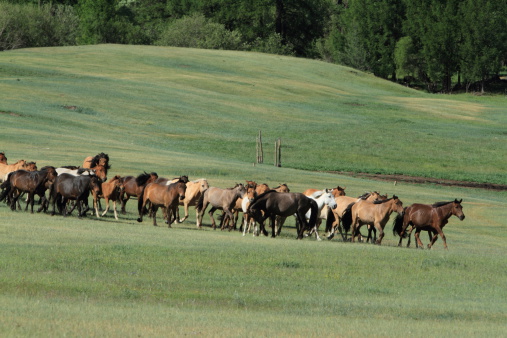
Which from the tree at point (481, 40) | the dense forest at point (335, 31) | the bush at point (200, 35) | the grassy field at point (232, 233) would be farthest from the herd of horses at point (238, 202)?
the bush at point (200, 35)

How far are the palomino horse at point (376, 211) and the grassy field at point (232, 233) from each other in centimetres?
211

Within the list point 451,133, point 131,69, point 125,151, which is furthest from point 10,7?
point 125,151

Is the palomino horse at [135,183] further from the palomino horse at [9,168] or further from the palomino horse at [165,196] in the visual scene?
the palomino horse at [9,168]

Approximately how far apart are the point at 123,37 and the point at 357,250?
401 feet

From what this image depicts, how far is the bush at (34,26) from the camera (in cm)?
10844

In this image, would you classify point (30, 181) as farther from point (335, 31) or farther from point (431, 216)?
point (335, 31)

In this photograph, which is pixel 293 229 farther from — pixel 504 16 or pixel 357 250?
pixel 504 16

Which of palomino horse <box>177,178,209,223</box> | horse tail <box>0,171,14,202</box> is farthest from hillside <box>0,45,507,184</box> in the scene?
palomino horse <box>177,178,209,223</box>

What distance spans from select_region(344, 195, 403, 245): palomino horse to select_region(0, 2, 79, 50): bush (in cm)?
8872

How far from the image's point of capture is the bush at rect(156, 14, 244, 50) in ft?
428

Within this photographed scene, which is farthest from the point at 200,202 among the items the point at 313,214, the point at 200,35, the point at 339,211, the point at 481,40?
the point at 200,35

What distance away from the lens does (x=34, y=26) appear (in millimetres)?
115250

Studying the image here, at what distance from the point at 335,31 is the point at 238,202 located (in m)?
119

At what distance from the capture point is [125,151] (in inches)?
1720
